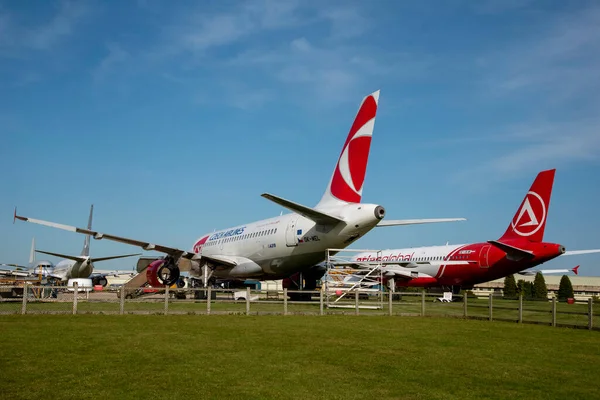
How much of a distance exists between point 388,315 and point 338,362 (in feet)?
43.9

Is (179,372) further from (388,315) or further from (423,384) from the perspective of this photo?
(388,315)

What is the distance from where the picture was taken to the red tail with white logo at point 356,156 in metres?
24.0

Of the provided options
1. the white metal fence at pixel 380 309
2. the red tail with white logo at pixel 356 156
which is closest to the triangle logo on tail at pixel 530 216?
the white metal fence at pixel 380 309

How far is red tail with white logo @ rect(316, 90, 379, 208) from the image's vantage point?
947 inches

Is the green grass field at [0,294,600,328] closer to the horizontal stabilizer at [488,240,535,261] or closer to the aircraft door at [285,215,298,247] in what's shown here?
the aircraft door at [285,215,298,247]

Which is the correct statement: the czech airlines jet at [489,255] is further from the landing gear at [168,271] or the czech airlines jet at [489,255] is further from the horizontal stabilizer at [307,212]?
the landing gear at [168,271]

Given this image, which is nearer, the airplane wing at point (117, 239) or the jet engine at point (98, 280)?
the airplane wing at point (117, 239)

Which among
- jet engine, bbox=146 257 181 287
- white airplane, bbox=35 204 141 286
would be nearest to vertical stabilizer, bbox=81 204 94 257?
white airplane, bbox=35 204 141 286

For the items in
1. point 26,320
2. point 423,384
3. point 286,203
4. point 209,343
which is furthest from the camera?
point 286,203

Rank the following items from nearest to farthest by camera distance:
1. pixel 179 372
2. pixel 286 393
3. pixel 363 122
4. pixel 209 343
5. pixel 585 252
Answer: pixel 286 393 < pixel 179 372 < pixel 209 343 < pixel 363 122 < pixel 585 252

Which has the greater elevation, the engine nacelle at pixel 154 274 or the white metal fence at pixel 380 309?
the engine nacelle at pixel 154 274

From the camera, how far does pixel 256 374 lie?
8055mm

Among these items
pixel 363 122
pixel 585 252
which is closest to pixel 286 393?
pixel 363 122

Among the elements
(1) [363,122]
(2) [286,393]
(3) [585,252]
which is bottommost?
(2) [286,393]
